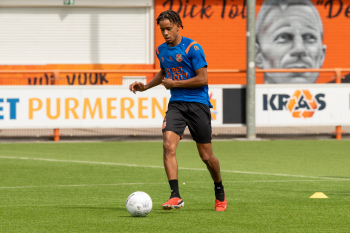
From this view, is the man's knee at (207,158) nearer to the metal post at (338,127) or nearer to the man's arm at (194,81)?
the man's arm at (194,81)

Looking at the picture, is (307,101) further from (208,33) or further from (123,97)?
(208,33)

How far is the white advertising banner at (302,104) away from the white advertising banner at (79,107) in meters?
1.46

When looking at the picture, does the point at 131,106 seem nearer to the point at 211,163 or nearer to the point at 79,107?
the point at 79,107

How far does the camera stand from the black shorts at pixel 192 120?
23.9ft

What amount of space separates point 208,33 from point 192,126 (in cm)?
2162

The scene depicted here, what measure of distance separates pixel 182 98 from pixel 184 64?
369 millimetres

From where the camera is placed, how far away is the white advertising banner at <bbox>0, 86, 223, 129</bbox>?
17.2 metres

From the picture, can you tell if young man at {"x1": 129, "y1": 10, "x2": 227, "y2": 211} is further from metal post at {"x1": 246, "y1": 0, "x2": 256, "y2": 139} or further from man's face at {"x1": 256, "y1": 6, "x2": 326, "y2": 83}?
man's face at {"x1": 256, "y1": 6, "x2": 326, "y2": 83}

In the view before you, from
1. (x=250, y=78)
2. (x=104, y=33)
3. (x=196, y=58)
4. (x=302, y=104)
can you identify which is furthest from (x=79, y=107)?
(x=104, y=33)

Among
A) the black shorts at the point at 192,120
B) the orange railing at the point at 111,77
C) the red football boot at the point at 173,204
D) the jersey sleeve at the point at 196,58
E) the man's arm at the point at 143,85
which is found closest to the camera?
the red football boot at the point at 173,204

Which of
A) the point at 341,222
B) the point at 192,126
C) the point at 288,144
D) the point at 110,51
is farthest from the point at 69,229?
the point at 110,51

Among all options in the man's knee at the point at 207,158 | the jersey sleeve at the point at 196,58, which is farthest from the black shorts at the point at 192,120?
the jersey sleeve at the point at 196,58

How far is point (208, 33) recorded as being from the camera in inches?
1128

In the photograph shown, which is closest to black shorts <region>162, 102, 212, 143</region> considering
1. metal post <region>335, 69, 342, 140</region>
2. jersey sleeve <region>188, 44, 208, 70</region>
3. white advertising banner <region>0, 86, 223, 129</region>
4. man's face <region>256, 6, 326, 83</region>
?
jersey sleeve <region>188, 44, 208, 70</region>
